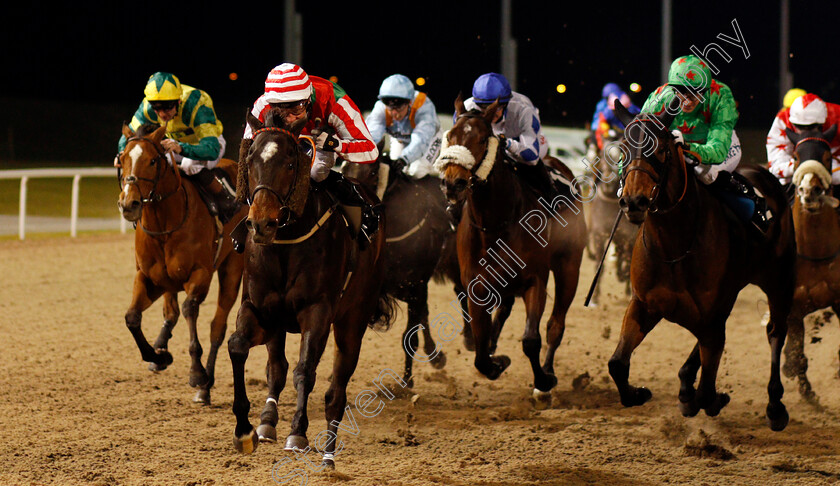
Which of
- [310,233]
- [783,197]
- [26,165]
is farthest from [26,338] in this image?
[26,165]

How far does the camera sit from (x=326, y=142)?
4.29 meters

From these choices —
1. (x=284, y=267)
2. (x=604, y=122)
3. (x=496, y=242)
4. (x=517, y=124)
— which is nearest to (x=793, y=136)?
(x=517, y=124)

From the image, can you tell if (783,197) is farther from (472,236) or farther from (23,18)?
(23,18)

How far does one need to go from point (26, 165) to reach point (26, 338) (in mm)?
16188

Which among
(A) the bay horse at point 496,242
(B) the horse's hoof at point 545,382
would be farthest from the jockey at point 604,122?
(B) the horse's hoof at point 545,382

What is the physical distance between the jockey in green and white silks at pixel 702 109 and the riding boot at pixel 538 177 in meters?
1.04

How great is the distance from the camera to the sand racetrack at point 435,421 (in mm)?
4441

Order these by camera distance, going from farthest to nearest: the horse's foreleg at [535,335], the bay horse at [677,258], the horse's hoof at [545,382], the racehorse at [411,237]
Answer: the racehorse at [411,237] → the horse's hoof at [545,382] → the horse's foreleg at [535,335] → the bay horse at [677,258]

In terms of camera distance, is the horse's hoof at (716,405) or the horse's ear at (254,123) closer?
the horse's ear at (254,123)

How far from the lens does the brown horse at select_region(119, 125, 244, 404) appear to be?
5574 millimetres

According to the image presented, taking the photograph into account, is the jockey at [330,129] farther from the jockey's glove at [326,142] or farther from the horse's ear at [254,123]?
the horse's ear at [254,123]

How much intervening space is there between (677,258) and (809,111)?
2.02 m

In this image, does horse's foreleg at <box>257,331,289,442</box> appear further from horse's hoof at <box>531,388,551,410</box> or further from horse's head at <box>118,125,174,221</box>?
horse's hoof at <box>531,388,551,410</box>

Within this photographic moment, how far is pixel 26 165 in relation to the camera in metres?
22.1
